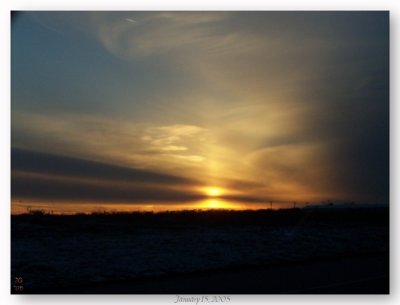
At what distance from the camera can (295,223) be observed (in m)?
12.3

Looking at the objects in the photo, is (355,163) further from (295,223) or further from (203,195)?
(295,223)

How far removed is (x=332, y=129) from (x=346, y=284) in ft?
7.07

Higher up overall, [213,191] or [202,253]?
[213,191]

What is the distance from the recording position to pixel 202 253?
1055 centimetres

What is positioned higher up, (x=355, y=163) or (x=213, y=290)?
(x=355, y=163)

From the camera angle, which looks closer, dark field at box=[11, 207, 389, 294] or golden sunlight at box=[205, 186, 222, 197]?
dark field at box=[11, 207, 389, 294]

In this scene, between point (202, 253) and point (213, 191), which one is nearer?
point (213, 191)

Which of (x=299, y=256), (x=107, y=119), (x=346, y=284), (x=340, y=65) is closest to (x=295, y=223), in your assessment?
(x=299, y=256)

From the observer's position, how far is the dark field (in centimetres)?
812

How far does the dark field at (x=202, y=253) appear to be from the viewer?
26.6 feet

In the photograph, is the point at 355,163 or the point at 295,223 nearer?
the point at 355,163

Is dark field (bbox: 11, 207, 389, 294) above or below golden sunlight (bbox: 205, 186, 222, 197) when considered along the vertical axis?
below

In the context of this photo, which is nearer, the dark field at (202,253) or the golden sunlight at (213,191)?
the dark field at (202,253)
